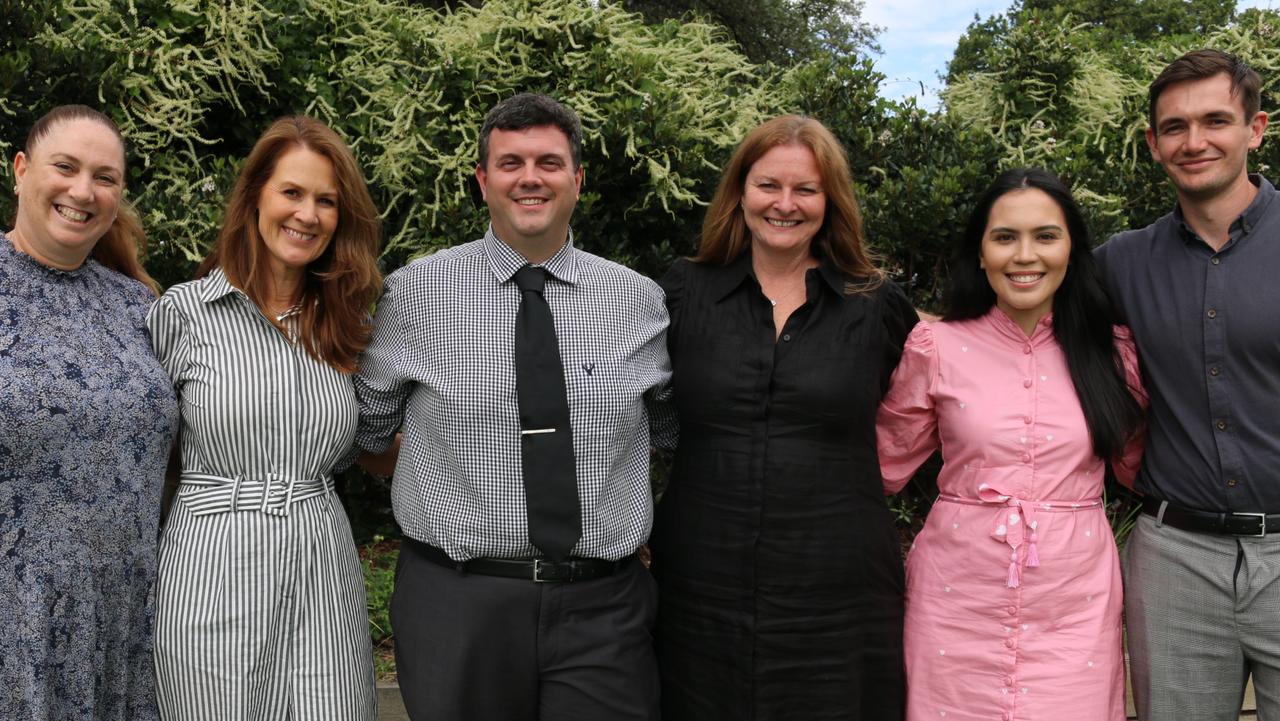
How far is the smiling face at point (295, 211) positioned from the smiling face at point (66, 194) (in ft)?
1.27

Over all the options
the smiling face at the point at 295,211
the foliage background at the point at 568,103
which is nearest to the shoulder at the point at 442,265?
the smiling face at the point at 295,211

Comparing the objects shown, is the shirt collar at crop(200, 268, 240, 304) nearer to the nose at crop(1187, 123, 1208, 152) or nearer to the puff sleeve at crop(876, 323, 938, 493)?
the puff sleeve at crop(876, 323, 938, 493)

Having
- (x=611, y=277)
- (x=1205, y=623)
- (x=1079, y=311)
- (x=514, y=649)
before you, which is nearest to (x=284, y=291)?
(x=611, y=277)

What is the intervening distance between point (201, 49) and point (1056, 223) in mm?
3832

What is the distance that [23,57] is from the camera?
4035mm

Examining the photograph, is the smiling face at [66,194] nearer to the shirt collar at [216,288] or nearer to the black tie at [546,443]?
the shirt collar at [216,288]

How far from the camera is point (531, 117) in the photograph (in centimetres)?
288

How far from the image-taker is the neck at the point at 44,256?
2547 millimetres

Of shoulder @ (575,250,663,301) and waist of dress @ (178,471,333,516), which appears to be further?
shoulder @ (575,250,663,301)

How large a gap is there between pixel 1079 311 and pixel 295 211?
230cm

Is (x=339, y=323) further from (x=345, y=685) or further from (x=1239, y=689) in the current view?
(x=1239, y=689)

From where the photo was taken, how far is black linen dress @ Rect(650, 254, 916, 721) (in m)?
2.88

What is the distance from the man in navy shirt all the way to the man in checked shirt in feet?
4.77

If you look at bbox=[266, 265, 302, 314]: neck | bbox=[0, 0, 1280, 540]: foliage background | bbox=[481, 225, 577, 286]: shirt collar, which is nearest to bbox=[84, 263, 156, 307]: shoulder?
bbox=[266, 265, 302, 314]: neck
